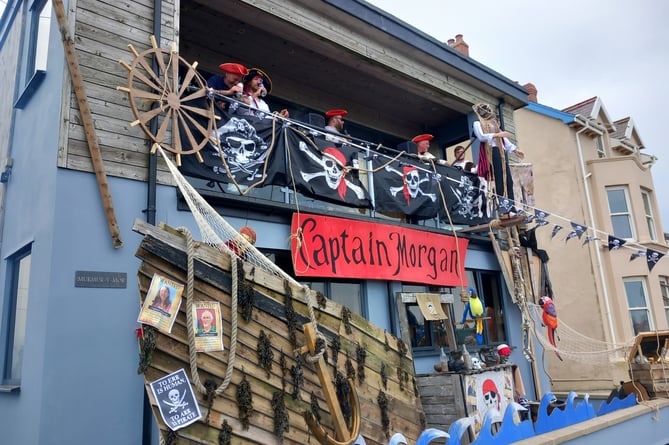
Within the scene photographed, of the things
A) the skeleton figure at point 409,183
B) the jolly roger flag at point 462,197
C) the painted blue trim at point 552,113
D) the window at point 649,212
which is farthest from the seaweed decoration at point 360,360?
the window at point 649,212

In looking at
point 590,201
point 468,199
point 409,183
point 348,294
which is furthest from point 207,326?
point 590,201

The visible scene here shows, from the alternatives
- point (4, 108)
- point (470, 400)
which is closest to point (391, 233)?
point (470, 400)

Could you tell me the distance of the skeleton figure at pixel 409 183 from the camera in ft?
25.8

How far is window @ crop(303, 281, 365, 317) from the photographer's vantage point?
7.19m

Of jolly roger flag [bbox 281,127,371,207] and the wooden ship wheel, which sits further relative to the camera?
jolly roger flag [bbox 281,127,371,207]

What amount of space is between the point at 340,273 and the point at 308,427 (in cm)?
336

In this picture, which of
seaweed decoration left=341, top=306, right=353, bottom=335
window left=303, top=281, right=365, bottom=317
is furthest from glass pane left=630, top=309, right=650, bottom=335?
seaweed decoration left=341, top=306, right=353, bottom=335

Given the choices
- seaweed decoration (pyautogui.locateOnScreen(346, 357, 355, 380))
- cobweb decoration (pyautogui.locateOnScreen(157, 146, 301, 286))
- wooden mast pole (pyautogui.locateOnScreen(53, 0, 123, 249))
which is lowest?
seaweed decoration (pyautogui.locateOnScreen(346, 357, 355, 380))

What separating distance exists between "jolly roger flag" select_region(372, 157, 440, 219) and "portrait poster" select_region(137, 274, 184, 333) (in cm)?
462

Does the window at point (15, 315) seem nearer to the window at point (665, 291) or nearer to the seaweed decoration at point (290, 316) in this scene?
the seaweed decoration at point (290, 316)

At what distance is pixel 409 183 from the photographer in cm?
807

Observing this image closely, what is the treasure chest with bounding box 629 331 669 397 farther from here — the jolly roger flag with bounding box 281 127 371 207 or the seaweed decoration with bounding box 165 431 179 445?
the seaweed decoration with bounding box 165 431 179 445

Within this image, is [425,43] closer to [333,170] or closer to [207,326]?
[333,170]

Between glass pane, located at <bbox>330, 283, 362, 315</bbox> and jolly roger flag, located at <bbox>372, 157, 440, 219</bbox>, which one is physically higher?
jolly roger flag, located at <bbox>372, 157, 440, 219</bbox>
